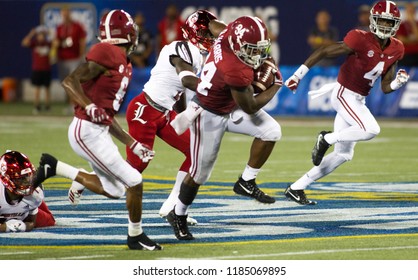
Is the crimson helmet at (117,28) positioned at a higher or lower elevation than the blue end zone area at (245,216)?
higher

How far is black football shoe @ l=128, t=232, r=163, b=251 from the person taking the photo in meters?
7.55

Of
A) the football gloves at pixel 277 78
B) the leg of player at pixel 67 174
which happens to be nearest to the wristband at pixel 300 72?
the football gloves at pixel 277 78

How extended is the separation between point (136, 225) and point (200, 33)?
218 cm

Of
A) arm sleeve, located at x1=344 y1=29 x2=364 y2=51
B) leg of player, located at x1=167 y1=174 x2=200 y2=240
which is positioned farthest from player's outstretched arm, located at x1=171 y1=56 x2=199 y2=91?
arm sleeve, located at x1=344 y1=29 x2=364 y2=51

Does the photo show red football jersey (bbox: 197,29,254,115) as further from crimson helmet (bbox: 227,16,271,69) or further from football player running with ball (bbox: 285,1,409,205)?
football player running with ball (bbox: 285,1,409,205)

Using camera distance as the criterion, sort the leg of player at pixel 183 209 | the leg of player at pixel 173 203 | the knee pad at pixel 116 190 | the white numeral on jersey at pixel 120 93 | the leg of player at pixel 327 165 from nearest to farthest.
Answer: the white numeral on jersey at pixel 120 93
the knee pad at pixel 116 190
the leg of player at pixel 183 209
the leg of player at pixel 173 203
the leg of player at pixel 327 165

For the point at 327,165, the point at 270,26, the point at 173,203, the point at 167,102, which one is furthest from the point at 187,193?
the point at 270,26

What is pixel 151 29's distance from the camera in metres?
24.6

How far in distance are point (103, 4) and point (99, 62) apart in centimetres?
1743

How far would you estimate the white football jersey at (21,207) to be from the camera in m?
8.37

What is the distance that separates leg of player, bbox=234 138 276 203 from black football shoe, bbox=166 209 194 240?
1.26 meters

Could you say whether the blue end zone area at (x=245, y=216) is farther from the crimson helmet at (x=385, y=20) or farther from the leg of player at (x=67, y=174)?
the crimson helmet at (x=385, y=20)

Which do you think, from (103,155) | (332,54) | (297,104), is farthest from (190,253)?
(297,104)

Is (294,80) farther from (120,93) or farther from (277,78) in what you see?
(120,93)
